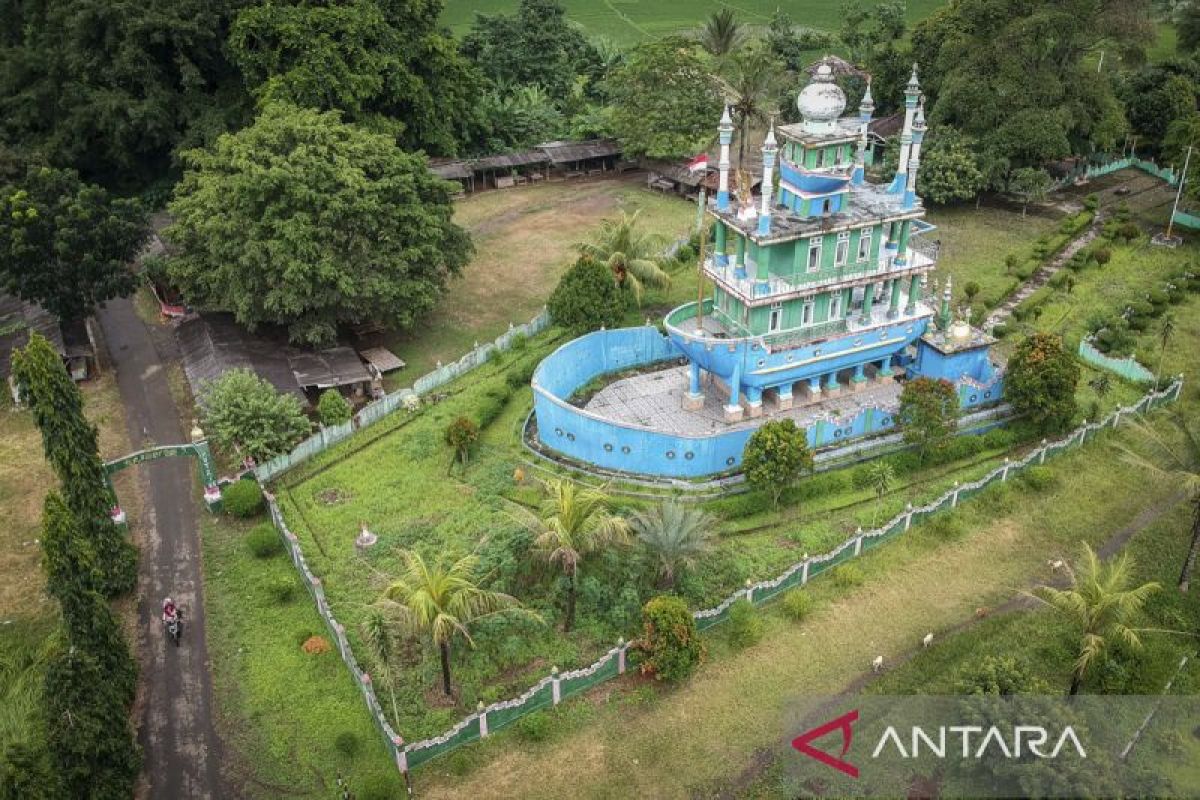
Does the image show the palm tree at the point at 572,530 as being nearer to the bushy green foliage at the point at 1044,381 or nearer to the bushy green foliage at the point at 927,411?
the bushy green foliage at the point at 927,411

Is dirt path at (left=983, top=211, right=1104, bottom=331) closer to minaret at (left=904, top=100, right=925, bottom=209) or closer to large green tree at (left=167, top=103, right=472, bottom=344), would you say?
minaret at (left=904, top=100, right=925, bottom=209)

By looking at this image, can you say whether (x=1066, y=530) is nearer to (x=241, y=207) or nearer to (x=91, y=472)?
(x=91, y=472)

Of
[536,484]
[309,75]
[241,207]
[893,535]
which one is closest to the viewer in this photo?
[893,535]

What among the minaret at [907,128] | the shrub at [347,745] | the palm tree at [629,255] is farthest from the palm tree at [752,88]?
the shrub at [347,745]

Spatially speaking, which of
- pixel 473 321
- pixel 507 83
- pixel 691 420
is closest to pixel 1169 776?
pixel 691 420

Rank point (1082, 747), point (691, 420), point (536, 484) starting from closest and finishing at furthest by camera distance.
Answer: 1. point (1082, 747)
2. point (536, 484)
3. point (691, 420)

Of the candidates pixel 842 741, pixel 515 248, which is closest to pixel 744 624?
pixel 842 741
